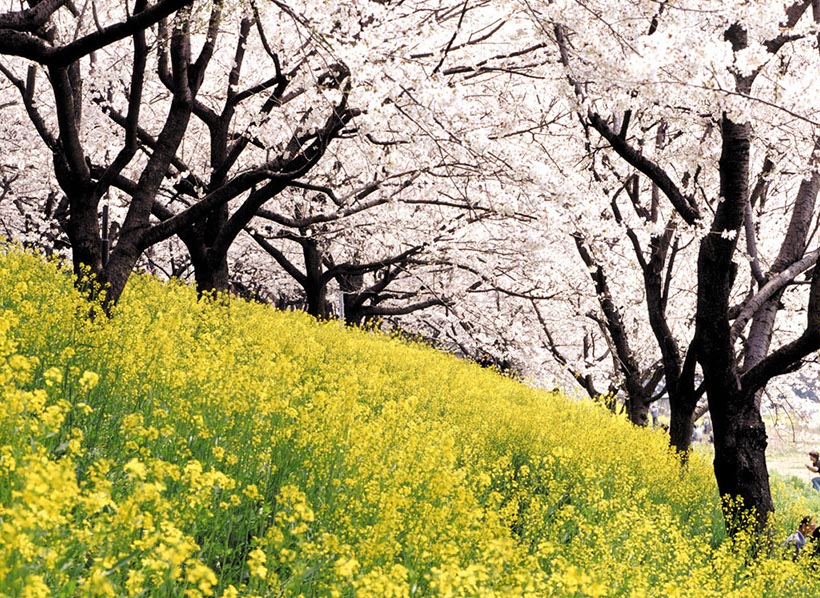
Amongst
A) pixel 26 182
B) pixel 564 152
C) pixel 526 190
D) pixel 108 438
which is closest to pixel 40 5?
pixel 108 438

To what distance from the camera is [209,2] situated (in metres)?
7.84

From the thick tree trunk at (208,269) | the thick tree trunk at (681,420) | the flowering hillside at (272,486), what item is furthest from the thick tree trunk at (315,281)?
the thick tree trunk at (681,420)

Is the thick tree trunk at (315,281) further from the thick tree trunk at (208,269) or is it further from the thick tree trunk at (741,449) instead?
the thick tree trunk at (741,449)

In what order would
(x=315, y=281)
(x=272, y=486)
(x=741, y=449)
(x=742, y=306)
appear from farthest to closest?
(x=315, y=281) → (x=742, y=306) → (x=741, y=449) → (x=272, y=486)

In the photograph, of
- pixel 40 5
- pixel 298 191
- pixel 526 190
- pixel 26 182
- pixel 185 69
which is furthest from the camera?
pixel 26 182

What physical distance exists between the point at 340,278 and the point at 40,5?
1601 centimetres

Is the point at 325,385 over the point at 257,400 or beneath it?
over

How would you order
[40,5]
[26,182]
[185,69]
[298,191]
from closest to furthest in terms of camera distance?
1. [40,5]
2. [185,69]
3. [298,191]
4. [26,182]

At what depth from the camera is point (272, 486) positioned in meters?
4.64

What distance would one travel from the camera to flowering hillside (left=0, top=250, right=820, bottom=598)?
8.79ft

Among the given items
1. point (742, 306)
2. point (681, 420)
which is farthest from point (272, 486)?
point (681, 420)

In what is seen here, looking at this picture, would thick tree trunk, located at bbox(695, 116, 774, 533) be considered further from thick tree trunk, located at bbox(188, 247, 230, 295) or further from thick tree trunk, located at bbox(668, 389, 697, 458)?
thick tree trunk, located at bbox(188, 247, 230, 295)

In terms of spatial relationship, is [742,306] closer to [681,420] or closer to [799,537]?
[799,537]

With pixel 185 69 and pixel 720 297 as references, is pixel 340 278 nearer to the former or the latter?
pixel 185 69
